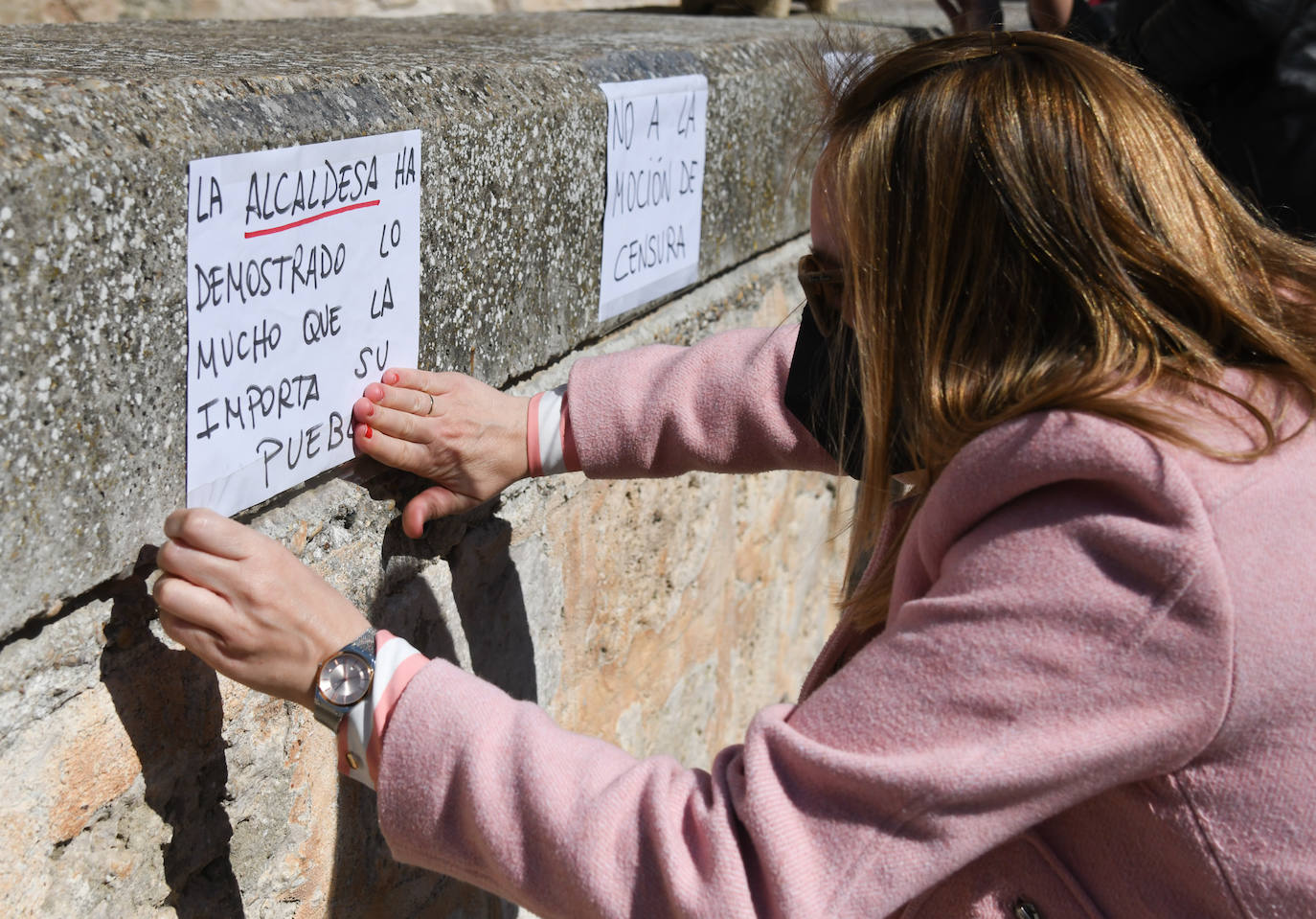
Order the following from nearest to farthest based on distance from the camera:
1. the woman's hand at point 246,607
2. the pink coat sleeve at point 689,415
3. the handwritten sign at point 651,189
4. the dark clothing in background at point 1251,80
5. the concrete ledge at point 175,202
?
the concrete ledge at point 175,202
the woman's hand at point 246,607
the pink coat sleeve at point 689,415
the handwritten sign at point 651,189
the dark clothing in background at point 1251,80

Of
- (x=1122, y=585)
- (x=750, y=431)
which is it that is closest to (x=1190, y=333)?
(x=1122, y=585)

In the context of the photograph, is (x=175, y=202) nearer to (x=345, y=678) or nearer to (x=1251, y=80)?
(x=345, y=678)

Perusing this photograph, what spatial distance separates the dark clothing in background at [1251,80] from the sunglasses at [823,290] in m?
1.32

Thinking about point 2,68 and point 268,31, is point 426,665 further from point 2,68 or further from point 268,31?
point 268,31

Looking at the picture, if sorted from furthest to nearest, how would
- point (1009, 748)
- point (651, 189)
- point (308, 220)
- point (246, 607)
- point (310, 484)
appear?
point (651, 189)
point (310, 484)
point (308, 220)
point (246, 607)
point (1009, 748)

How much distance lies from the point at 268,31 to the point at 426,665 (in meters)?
1.08

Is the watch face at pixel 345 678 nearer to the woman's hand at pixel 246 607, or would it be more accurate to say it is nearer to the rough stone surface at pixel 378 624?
the woman's hand at pixel 246 607

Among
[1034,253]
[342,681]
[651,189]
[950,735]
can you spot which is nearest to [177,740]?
[342,681]

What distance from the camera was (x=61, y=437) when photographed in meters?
0.81

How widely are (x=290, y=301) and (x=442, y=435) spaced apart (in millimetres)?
244

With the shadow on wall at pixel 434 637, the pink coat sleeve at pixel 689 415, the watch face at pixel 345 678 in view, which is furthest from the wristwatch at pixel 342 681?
the pink coat sleeve at pixel 689 415

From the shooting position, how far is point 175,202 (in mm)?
856

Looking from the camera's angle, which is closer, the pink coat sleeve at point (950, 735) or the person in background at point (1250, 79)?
the pink coat sleeve at point (950, 735)

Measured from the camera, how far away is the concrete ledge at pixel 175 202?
2.54ft
